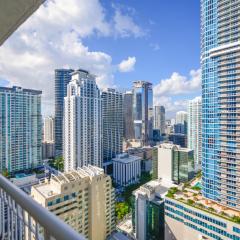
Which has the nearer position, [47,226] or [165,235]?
[47,226]

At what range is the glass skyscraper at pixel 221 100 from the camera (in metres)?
8.33

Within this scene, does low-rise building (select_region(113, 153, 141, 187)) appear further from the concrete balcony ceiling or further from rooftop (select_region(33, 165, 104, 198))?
the concrete balcony ceiling

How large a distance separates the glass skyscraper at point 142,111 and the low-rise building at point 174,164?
481 inches

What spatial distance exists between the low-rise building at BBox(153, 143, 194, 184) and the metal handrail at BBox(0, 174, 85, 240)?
1418 centimetres

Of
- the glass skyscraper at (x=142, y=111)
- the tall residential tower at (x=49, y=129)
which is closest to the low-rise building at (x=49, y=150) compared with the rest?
the tall residential tower at (x=49, y=129)

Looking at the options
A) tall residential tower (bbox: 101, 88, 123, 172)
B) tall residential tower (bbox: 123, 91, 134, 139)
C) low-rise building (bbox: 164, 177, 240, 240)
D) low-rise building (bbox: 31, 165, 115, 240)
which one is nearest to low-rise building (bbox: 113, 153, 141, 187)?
tall residential tower (bbox: 101, 88, 123, 172)

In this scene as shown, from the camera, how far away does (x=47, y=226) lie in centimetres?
38

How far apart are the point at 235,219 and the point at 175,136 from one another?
20339 mm

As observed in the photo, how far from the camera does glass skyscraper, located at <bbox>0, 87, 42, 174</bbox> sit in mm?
13625

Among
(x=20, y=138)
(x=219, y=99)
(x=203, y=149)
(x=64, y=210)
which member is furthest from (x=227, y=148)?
(x=20, y=138)

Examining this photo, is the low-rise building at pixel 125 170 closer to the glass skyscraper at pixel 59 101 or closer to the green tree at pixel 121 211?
the green tree at pixel 121 211

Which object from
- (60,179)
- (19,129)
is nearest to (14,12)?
(60,179)

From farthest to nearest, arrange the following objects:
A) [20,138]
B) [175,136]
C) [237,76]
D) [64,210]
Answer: [175,136]
[20,138]
[237,76]
[64,210]

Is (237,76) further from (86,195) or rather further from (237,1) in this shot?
(86,195)
